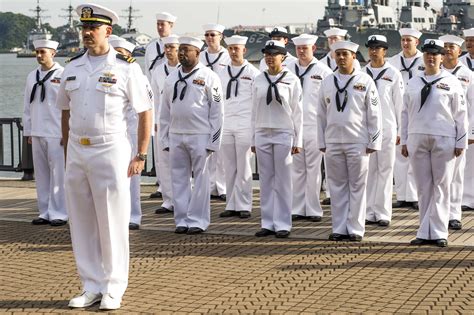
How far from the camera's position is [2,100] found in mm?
64000

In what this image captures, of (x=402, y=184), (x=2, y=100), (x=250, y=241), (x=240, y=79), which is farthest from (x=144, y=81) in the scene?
(x=2, y=100)

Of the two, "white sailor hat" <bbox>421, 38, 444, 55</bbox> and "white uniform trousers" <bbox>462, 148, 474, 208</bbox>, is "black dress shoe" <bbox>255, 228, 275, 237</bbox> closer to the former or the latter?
"white sailor hat" <bbox>421, 38, 444, 55</bbox>

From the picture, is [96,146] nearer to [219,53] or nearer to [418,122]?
[418,122]

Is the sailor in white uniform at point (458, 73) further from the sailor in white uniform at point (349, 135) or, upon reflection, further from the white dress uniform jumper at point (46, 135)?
the white dress uniform jumper at point (46, 135)

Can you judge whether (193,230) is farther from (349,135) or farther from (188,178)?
(349,135)

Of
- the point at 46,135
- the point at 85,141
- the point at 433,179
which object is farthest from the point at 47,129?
the point at 85,141

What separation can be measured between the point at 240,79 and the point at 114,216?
5.69m

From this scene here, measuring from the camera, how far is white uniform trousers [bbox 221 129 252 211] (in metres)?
13.9

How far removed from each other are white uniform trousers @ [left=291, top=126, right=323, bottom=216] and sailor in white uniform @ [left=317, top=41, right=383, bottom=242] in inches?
59.0

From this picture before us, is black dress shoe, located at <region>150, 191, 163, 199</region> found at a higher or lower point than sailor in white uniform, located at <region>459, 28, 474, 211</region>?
lower

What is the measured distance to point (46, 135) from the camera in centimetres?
1347

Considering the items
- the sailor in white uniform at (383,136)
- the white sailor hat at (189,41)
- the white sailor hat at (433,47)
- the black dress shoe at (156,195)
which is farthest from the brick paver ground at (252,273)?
the black dress shoe at (156,195)

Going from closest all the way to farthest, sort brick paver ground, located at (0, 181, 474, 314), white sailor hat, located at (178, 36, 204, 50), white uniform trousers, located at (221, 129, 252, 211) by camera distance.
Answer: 1. brick paver ground, located at (0, 181, 474, 314)
2. white sailor hat, located at (178, 36, 204, 50)
3. white uniform trousers, located at (221, 129, 252, 211)

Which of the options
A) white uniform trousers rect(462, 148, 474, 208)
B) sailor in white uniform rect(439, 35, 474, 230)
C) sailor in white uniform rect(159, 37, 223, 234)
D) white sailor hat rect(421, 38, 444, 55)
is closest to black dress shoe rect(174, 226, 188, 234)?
sailor in white uniform rect(159, 37, 223, 234)
